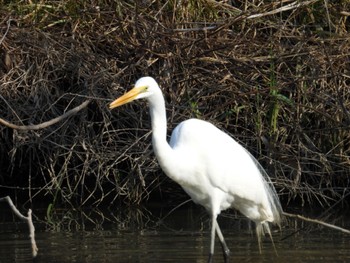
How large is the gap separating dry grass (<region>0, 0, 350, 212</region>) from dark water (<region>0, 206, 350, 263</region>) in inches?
11.6

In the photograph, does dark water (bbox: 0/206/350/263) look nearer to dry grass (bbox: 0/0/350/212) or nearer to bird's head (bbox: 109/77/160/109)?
dry grass (bbox: 0/0/350/212)

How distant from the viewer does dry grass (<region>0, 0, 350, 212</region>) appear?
22.3 ft

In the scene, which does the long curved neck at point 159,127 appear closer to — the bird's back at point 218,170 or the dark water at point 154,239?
the bird's back at point 218,170

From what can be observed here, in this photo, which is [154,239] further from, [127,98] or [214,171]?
[127,98]

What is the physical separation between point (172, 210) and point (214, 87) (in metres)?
1.07

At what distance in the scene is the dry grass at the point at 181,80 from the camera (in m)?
6.79

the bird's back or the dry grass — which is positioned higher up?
the dry grass

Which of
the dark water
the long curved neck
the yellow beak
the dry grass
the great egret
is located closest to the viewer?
the yellow beak

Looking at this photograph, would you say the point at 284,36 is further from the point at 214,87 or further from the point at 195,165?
the point at 195,165

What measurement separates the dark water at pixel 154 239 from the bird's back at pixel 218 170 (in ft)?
1.20

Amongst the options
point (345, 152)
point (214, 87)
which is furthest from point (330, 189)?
point (214, 87)

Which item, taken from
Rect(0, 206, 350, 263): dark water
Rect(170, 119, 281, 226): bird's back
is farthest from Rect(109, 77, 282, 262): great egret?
Rect(0, 206, 350, 263): dark water

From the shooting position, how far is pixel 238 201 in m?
5.62

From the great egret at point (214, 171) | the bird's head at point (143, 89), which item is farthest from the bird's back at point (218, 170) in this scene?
the bird's head at point (143, 89)
